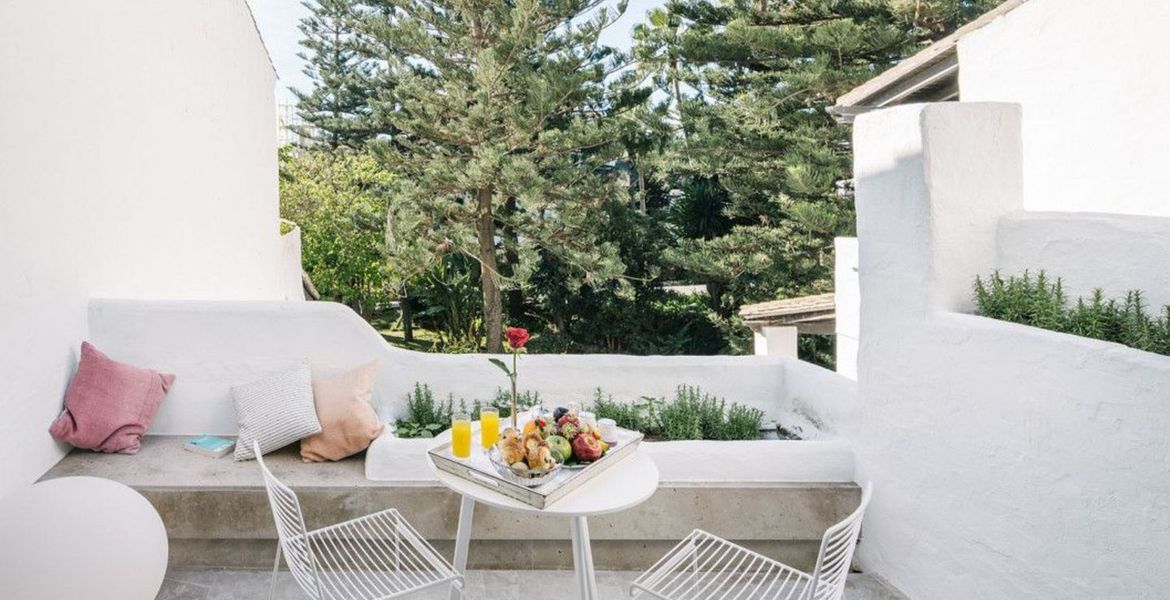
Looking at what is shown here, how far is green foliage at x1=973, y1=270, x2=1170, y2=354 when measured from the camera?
6.88 ft

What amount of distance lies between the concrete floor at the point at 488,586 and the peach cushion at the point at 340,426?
50 centimetres

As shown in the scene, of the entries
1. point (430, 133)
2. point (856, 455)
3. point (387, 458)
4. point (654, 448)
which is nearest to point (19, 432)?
point (387, 458)

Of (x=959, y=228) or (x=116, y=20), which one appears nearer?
(x=959, y=228)

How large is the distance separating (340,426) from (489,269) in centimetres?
730

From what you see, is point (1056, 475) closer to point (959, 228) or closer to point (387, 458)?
point (959, 228)

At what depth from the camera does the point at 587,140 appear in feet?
33.0

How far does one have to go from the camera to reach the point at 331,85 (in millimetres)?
16297

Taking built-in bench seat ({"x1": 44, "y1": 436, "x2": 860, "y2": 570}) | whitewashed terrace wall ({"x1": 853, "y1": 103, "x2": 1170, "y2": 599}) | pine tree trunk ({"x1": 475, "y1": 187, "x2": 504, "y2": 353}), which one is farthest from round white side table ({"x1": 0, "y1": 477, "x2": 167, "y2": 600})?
pine tree trunk ({"x1": 475, "y1": 187, "x2": 504, "y2": 353})

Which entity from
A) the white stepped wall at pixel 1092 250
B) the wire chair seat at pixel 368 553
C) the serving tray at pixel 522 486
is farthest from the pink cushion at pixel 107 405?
the white stepped wall at pixel 1092 250

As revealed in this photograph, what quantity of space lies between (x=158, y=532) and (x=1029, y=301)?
2.86 meters

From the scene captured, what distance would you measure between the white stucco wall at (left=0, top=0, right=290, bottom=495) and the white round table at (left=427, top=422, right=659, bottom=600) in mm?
1934

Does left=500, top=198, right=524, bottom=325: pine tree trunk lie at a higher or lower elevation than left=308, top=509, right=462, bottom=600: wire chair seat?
higher

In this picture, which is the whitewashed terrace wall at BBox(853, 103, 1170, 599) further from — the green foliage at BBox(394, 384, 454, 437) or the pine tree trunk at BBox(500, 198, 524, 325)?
the pine tree trunk at BBox(500, 198, 524, 325)

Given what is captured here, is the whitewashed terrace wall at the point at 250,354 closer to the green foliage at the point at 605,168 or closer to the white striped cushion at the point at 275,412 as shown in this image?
the white striped cushion at the point at 275,412
